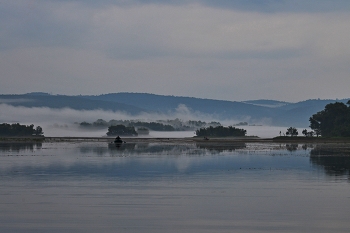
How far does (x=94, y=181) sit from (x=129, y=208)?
10096 millimetres

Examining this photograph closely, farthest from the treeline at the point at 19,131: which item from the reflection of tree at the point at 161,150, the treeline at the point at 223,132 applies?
the reflection of tree at the point at 161,150

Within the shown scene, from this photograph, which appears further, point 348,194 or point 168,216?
point 348,194

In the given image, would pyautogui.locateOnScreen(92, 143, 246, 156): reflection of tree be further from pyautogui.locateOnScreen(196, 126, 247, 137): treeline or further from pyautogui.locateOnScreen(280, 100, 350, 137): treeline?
pyautogui.locateOnScreen(196, 126, 247, 137): treeline

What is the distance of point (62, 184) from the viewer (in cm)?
3209

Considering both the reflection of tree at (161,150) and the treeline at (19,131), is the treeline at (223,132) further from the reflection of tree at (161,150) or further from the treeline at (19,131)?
the reflection of tree at (161,150)

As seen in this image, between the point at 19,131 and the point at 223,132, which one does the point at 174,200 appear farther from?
the point at 19,131

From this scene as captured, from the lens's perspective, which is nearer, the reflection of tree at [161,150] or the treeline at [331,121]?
the reflection of tree at [161,150]

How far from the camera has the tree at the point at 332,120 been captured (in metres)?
127

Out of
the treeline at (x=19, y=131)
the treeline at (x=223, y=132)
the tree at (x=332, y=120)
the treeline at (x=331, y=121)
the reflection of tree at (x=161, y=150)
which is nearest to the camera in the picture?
the reflection of tree at (x=161, y=150)

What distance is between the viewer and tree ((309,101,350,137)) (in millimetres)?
126744

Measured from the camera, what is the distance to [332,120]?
132250 millimetres

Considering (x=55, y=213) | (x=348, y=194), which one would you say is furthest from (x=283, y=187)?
(x=55, y=213)

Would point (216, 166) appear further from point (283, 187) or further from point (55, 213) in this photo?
point (55, 213)

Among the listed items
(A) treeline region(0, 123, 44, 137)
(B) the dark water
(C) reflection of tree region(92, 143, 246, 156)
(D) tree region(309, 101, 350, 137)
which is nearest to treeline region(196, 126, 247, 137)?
(D) tree region(309, 101, 350, 137)
